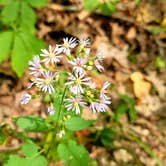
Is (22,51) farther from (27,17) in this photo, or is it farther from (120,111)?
(120,111)

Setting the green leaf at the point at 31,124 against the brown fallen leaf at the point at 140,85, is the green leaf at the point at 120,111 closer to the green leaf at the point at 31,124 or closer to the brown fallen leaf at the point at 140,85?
the brown fallen leaf at the point at 140,85

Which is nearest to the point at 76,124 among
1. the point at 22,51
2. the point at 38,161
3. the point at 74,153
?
the point at 74,153

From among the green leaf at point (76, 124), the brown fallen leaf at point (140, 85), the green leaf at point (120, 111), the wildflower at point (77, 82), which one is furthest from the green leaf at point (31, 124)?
the brown fallen leaf at point (140, 85)

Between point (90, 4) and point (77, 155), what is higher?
point (90, 4)

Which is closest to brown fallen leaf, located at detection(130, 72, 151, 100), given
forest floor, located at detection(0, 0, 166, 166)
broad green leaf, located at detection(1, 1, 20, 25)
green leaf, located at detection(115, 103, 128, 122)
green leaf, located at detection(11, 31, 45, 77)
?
forest floor, located at detection(0, 0, 166, 166)

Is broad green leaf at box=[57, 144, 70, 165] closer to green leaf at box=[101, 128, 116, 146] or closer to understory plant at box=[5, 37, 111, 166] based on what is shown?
understory plant at box=[5, 37, 111, 166]

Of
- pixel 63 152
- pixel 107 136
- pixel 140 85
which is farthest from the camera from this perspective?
pixel 140 85

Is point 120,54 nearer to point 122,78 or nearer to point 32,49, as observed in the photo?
point 122,78
